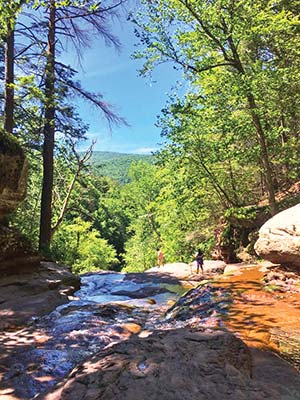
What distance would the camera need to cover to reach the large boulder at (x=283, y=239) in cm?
716

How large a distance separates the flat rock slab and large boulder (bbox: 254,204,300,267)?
4.01m

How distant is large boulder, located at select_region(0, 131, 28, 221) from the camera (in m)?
8.56

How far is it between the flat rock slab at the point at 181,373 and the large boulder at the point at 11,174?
6.57 metres

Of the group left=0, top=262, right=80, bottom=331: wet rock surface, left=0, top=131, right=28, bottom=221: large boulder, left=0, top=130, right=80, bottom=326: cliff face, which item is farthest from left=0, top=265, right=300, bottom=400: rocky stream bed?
left=0, top=131, right=28, bottom=221: large boulder

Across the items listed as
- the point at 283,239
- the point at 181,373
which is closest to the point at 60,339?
the point at 181,373

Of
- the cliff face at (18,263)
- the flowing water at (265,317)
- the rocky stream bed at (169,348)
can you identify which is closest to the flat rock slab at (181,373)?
the rocky stream bed at (169,348)

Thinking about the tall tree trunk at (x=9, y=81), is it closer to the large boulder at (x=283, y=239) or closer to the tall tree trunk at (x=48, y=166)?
the tall tree trunk at (x=48, y=166)

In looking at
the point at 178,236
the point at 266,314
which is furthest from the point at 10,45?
the point at 178,236

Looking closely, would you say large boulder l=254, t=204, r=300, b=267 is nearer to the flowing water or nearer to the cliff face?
the flowing water

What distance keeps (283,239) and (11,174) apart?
7177 millimetres

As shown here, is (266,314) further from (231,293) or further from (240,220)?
(240,220)

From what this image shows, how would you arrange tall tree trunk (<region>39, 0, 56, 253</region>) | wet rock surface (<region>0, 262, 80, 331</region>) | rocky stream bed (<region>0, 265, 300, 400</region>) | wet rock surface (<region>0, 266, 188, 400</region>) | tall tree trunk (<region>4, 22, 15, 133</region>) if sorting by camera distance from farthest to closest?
tall tree trunk (<region>39, 0, 56, 253</region>), tall tree trunk (<region>4, 22, 15, 133</region>), wet rock surface (<region>0, 262, 80, 331</region>), wet rock surface (<region>0, 266, 188, 400</region>), rocky stream bed (<region>0, 265, 300, 400</region>)

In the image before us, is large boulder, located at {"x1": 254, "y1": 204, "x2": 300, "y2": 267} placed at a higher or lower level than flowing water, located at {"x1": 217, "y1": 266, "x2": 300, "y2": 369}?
higher

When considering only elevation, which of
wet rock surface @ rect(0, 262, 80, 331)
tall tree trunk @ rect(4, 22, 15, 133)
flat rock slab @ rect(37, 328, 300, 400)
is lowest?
wet rock surface @ rect(0, 262, 80, 331)
